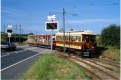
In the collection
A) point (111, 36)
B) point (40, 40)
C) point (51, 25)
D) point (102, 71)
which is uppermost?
point (51, 25)

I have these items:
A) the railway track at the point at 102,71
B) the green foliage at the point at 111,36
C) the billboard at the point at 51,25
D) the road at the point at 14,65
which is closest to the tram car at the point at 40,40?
the green foliage at the point at 111,36

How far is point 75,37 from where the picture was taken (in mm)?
38750

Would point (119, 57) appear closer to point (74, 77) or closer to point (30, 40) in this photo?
Answer: point (74, 77)

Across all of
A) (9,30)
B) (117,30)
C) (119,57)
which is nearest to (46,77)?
(119,57)

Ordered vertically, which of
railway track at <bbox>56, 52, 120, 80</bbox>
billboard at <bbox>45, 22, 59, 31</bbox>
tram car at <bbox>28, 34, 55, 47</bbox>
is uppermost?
billboard at <bbox>45, 22, 59, 31</bbox>

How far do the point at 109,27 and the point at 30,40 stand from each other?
30212 mm

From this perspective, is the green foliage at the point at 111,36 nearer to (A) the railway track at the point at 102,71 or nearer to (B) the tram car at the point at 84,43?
(B) the tram car at the point at 84,43

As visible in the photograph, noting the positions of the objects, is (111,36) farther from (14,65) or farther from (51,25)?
(14,65)

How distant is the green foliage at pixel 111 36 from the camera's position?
46.6m

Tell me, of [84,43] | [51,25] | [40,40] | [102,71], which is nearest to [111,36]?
[84,43]

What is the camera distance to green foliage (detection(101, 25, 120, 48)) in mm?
46562

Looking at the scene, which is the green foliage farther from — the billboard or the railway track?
the billboard

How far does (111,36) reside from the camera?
156ft

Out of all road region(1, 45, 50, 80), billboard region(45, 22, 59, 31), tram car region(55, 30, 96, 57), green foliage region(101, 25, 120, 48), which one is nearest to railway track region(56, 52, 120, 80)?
billboard region(45, 22, 59, 31)
